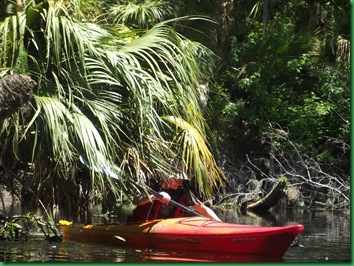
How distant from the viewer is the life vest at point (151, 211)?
10836 millimetres

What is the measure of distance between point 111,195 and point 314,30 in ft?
48.8

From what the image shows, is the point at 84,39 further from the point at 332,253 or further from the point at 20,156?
the point at 332,253

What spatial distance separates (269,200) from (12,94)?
46.0ft

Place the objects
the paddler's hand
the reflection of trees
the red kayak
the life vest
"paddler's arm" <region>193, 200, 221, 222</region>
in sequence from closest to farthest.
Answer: the red kayak < the paddler's hand < the life vest < "paddler's arm" <region>193, 200, 221, 222</region> < the reflection of trees

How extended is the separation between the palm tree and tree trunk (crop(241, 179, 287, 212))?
10.0 m

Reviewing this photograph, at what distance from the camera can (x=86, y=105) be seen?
350 inches

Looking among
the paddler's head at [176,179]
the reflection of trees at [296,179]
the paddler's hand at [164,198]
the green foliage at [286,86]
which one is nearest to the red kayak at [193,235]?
the paddler's hand at [164,198]

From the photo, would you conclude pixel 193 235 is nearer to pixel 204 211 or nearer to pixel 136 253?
pixel 136 253

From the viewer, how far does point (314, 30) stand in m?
23.5

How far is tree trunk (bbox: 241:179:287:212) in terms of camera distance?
64.9 feet

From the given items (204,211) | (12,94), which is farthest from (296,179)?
(12,94)

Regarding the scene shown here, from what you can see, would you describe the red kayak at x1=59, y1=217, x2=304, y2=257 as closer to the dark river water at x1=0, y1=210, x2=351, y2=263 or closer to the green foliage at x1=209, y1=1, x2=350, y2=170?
the dark river water at x1=0, y1=210, x2=351, y2=263

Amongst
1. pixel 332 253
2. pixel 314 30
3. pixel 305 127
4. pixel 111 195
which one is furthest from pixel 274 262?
pixel 314 30

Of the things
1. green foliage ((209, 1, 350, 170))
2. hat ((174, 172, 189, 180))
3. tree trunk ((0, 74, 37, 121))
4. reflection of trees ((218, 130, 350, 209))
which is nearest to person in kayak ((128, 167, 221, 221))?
hat ((174, 172, 189, 180))
